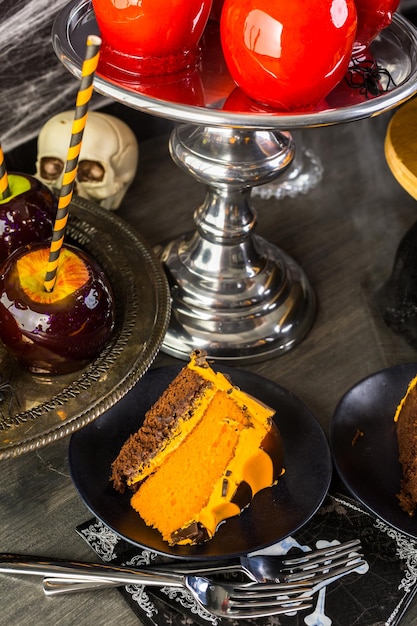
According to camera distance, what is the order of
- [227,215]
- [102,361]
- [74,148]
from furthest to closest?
[227,215], [102,361], [74,148]

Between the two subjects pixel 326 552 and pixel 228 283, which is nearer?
pixel 326 552

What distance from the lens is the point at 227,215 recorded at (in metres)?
0.81

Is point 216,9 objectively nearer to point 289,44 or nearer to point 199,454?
point 289,44

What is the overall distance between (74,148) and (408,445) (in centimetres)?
38

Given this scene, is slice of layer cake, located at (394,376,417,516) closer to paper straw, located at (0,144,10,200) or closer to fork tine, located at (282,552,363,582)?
fork tine, located at (282,552,363,582)

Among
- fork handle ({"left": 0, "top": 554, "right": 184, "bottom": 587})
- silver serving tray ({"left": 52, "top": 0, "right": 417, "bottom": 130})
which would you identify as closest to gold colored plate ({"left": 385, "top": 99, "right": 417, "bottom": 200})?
silver serving tray ({"left": 52, "top": 0, "right": 417, "bottom": 130})

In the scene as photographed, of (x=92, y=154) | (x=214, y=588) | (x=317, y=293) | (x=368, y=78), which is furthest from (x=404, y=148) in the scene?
(x=214, y=588)

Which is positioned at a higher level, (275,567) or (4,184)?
(4,184)

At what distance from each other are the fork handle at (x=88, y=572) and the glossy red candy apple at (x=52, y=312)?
0.52 feet

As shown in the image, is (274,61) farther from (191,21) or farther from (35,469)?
(35,469)

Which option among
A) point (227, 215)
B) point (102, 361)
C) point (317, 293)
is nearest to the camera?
point (102, 361)

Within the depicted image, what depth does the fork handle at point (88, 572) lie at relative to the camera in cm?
58

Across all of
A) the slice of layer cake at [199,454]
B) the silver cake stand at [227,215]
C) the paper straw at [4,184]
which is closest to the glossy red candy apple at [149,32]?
the silver cake stand at [227,215]

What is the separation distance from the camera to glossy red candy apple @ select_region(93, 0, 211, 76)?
0.62 m
